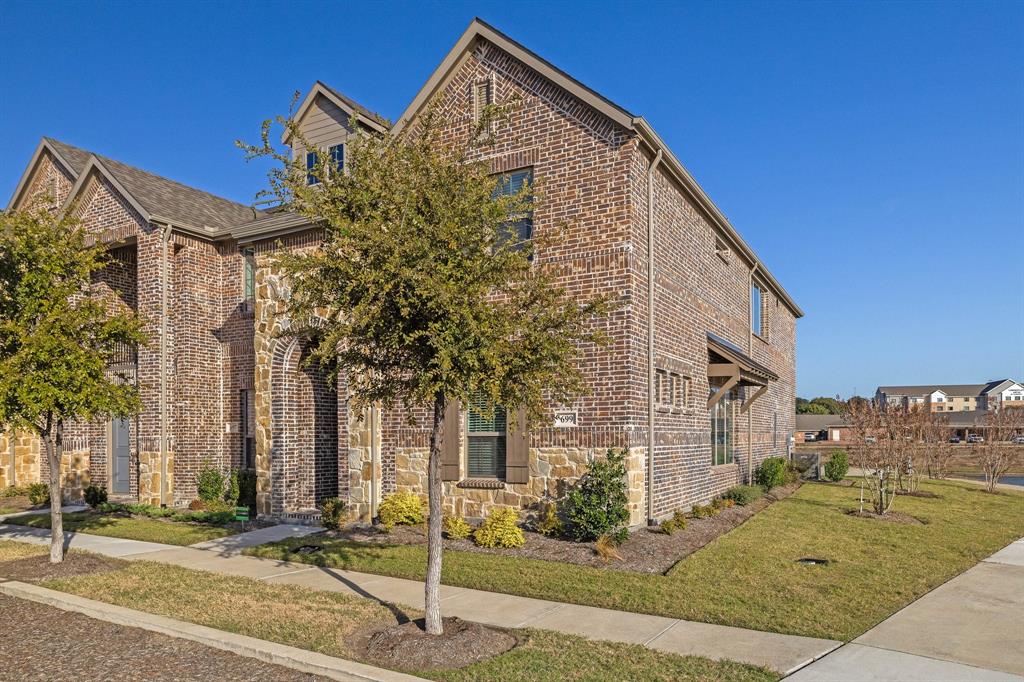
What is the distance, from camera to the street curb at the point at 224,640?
6.67 meters

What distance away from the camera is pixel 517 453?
13758 millimetres

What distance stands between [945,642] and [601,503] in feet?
18.6

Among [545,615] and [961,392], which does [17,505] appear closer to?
[545,615]

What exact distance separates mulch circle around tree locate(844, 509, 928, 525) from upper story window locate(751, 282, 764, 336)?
27.9 feet

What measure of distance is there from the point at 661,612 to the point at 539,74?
404 inches

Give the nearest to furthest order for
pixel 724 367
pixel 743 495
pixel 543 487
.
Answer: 1. pixel 543 487
2. pixel 743 495
3. pixel 724 367

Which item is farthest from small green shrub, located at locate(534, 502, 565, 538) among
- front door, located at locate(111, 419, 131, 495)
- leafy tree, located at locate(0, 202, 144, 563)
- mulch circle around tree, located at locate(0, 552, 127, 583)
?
front door, located at locate(111, 419, 131, 495)

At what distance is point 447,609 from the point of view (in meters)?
8.86

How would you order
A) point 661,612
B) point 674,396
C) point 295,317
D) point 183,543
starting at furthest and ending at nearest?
point 674,396 < point 183,543 < point 661,612 < point 295,317

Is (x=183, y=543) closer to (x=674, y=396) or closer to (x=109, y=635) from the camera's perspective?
(x=109, y=635)

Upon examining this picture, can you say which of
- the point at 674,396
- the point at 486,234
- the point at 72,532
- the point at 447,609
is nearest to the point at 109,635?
the point at 447,609

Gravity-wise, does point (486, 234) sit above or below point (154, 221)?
below

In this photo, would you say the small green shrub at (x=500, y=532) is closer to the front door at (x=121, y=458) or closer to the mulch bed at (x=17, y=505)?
the front door at (x=121, y=458)

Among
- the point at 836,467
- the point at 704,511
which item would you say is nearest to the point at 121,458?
the point at 704,511
